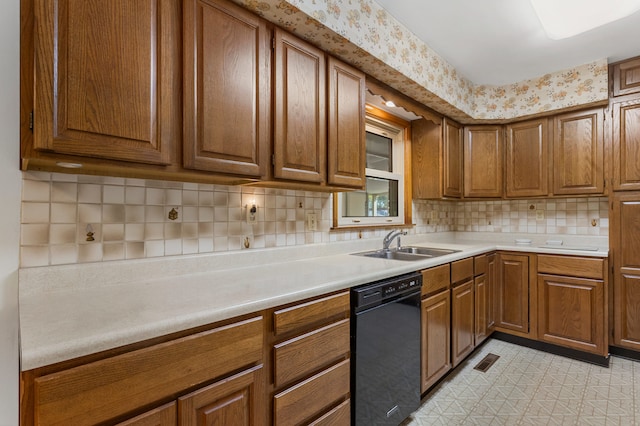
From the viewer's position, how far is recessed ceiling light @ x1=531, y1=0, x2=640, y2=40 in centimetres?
169

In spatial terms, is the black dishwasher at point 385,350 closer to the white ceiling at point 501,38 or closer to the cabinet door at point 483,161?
the white ceiling at point 501,38

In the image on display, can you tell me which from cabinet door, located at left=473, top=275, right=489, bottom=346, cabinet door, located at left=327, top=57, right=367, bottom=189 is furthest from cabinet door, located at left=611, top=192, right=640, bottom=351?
cabinet door, located at left=327, top=57, right=367, bottom=189

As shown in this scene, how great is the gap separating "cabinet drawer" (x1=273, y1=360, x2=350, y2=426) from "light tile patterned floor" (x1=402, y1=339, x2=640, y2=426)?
0.71 m

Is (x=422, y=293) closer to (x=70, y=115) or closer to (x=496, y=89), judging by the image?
(x=70, y=115)

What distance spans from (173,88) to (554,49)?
2.71m

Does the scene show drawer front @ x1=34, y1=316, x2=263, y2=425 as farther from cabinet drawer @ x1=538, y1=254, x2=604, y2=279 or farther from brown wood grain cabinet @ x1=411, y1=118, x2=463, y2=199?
cabinet drawer @ x1=538, y1=254, x2=604, y2=279

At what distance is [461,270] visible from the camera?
2295mm

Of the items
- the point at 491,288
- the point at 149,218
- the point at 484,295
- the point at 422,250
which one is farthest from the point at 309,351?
the point at 491,288

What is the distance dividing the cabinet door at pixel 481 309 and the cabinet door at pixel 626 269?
960 millimetres

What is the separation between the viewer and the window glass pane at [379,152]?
2768 millimetres

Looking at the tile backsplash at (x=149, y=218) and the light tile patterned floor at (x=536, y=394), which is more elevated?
the tile backsplash at (x=149, y=218)

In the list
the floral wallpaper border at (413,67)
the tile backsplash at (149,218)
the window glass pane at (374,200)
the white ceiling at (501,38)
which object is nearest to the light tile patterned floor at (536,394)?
the tile backsplash at (149,218)

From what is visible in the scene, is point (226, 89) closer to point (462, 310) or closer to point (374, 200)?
point (374, 200)

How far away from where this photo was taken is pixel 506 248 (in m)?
2.81
